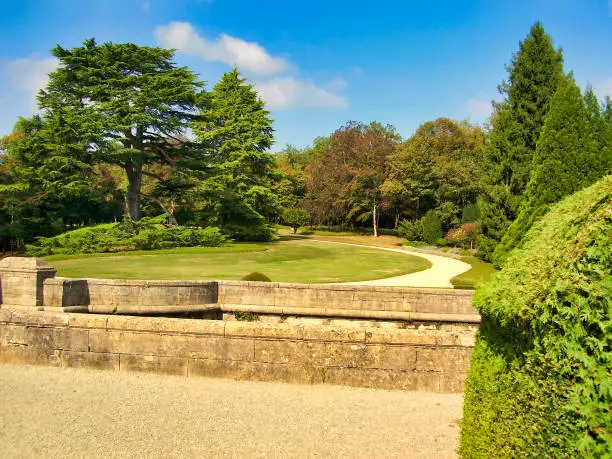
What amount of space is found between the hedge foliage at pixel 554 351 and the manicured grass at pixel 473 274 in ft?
26.2

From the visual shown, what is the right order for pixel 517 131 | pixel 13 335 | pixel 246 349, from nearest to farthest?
pixel 246 349, pixel 13 335, pixel 517 131

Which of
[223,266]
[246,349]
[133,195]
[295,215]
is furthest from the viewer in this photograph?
[295,215]

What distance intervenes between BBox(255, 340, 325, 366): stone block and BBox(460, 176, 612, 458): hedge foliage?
8.91 ft

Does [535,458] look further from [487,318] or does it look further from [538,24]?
[538,24]

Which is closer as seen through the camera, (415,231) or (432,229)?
(432,229)

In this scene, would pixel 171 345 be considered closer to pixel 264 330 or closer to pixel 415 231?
pixel 264 330

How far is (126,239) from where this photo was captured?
94.2ft

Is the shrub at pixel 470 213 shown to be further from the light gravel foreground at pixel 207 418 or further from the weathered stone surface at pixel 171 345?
the weathered stone surface at pixel 171 345

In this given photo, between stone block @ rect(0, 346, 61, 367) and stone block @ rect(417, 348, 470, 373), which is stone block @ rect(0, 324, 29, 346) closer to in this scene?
stone block @ rect(0, 346, 61, 367)

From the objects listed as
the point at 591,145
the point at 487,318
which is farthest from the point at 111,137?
the point at 487,318

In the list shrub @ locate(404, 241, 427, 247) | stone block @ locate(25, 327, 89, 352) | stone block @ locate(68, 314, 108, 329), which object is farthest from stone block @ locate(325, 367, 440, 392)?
shrub @ locate(404, 241, 427, 247)

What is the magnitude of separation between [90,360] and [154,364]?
1.04 meters

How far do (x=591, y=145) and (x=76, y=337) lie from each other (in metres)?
15.5

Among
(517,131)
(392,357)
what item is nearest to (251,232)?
(517,131)
